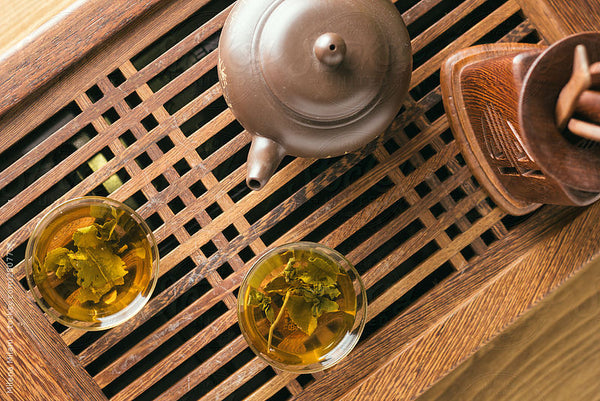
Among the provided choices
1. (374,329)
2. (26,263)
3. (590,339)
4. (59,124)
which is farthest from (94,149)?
(590,339)

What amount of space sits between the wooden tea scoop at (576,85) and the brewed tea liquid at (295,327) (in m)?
0.33

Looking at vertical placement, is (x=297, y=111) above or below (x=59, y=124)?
below

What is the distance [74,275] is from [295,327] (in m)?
0.31

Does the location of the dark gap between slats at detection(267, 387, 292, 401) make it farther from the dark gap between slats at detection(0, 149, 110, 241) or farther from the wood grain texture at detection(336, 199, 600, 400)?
the dark gap between slats at detection(0, 149, 110, 241)

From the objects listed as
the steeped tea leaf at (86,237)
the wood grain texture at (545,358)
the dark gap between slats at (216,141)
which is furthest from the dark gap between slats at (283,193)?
the wood grain texture at (545,358)

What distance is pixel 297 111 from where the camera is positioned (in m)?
0.53

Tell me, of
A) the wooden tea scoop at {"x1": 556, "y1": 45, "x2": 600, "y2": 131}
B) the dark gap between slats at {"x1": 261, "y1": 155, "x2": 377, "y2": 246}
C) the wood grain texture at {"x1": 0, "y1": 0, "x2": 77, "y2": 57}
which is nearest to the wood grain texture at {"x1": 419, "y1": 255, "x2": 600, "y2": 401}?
the dark gap between slats at {"x1": 261, "y1": 155, "x2": 377, "y2": 246}

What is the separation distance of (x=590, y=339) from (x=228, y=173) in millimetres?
761

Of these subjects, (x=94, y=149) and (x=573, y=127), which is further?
(x=94, y=149)

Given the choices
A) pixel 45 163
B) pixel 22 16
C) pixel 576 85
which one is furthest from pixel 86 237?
pixel 576 85

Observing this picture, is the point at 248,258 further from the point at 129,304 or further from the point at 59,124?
the point at 59,124

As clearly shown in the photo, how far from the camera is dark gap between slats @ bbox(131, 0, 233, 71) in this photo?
701 mm

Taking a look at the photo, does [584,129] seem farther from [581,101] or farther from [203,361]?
[203,361]

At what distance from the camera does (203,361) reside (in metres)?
0.70
